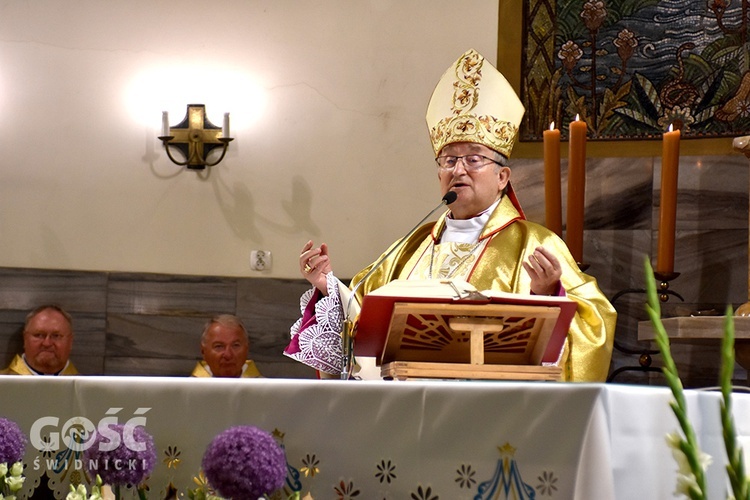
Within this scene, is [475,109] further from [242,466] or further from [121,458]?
[242,466]

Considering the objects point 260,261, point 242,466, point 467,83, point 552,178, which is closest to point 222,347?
point 260,261

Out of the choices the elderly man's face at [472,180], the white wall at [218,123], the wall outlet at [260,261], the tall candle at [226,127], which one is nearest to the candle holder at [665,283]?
the elderly man's face at [472,180]

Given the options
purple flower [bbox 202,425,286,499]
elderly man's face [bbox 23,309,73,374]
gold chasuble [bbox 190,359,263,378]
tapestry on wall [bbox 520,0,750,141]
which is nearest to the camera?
purple flower [bbox 202,425,286,499]

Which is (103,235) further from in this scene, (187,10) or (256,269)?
(187,10)

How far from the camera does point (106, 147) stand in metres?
5.63

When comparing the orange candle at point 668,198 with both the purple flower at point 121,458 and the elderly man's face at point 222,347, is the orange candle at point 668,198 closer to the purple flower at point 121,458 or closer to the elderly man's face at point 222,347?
the elderly man's face at point 222,347

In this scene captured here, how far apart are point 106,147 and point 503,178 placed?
247 cm

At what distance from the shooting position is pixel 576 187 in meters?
4.41

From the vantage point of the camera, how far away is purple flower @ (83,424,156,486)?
1.54 metres

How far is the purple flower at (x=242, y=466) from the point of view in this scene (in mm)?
1334

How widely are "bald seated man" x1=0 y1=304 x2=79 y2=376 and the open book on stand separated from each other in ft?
9.18

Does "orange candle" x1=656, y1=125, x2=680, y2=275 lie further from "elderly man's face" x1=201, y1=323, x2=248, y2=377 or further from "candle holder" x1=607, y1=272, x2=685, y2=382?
"elderly man's face" x1=201, y1=323, x2=248, y2=377

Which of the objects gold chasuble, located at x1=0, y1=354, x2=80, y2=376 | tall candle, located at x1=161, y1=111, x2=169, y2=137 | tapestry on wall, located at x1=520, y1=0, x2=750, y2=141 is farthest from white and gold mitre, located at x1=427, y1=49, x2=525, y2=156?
gold chasuble, located at x1=0, y1=354, x2=80, y2=376

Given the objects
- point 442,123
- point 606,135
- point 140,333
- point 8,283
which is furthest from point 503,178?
point 8,283
